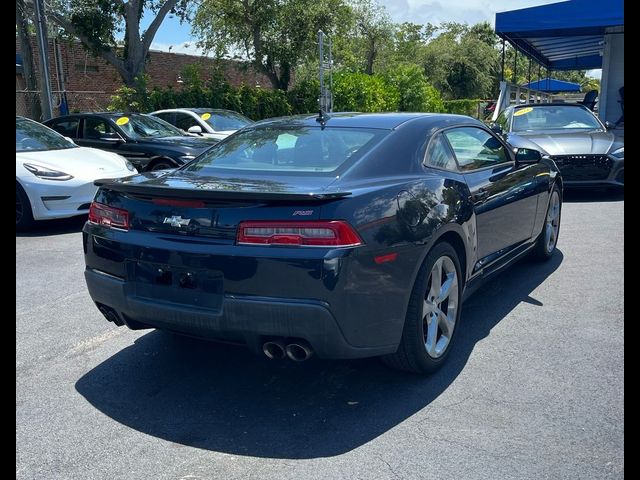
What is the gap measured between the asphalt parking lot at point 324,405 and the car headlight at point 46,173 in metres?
3.35

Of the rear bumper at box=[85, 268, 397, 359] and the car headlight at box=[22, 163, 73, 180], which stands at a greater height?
the car headlight at box=[22, 163, 73, 180]

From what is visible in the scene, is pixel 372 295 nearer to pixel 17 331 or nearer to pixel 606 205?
pixel 17 331

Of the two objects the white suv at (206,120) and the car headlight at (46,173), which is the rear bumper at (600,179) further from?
the white suv at (206,120)

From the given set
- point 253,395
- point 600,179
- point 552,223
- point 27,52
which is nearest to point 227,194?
point 253,395

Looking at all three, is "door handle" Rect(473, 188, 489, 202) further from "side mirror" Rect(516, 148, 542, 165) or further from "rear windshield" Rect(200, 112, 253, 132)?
"rear windshield" Rect(200, 112, 253, 132)

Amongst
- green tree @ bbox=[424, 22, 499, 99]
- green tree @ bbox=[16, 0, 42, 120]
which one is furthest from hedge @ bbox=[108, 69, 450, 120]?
green tree @ bbox=[424, 22, 499, 99]

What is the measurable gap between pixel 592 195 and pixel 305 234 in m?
8.41

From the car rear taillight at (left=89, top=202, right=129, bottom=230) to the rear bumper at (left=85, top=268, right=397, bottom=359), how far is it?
338 millimetres

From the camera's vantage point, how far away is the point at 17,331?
4680 millimetres

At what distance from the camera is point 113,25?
19.6 meters

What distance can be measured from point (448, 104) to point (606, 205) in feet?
96.4

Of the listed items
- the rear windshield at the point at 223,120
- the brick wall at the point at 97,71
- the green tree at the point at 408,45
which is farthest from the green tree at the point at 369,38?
the rear windshield at the point at 223,120

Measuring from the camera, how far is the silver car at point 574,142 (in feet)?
30.6

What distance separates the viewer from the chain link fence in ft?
60.4
